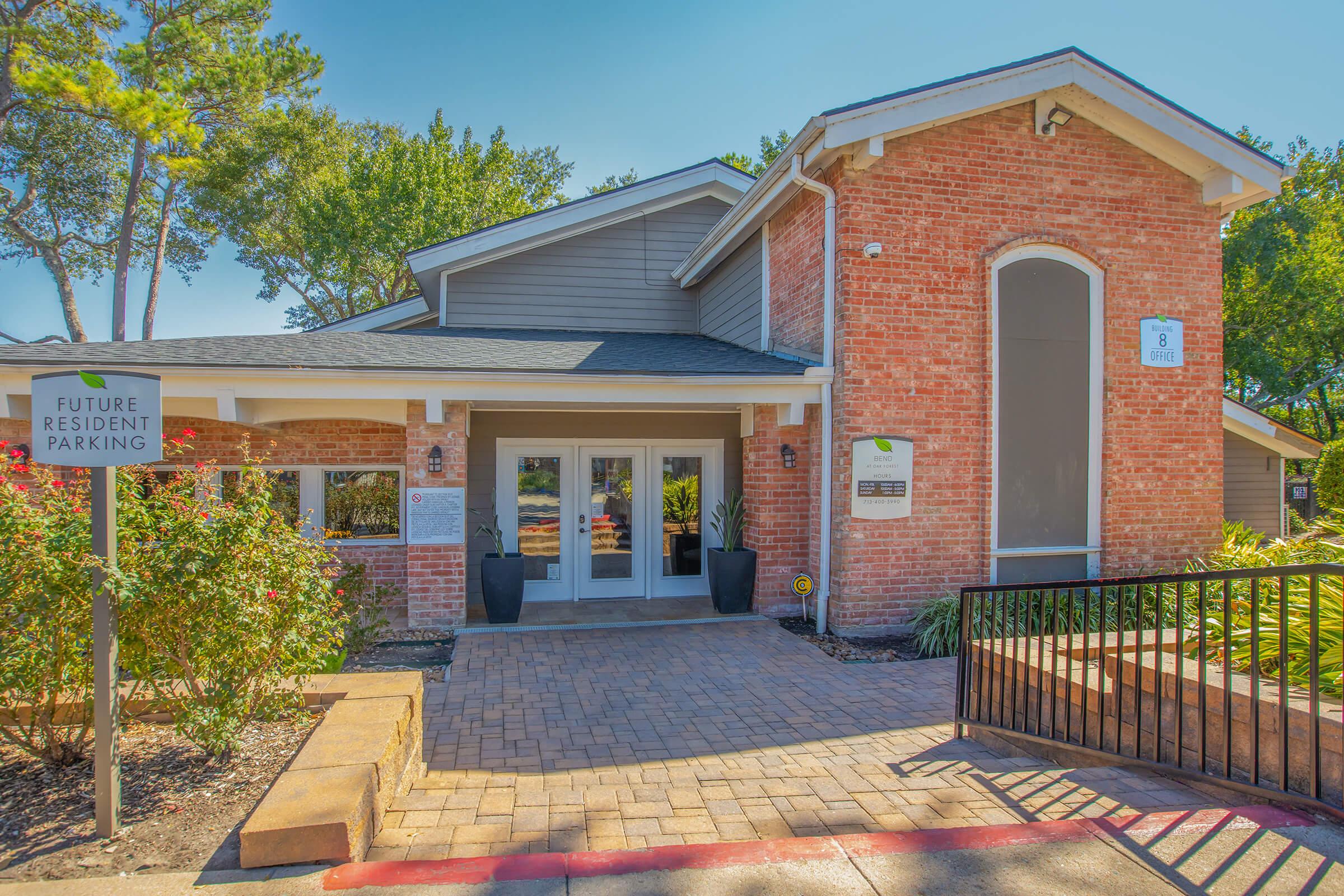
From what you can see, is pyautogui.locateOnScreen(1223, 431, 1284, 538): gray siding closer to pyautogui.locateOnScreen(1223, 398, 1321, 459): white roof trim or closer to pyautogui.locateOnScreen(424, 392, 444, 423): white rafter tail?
pyautogui.locateOnScreen(1223, 398, 1321, 459): white roof trim

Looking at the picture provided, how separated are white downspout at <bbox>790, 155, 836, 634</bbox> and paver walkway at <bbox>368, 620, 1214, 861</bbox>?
3.26 feet

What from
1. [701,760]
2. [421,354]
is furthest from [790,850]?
[421,354]

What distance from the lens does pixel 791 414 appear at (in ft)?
26.4

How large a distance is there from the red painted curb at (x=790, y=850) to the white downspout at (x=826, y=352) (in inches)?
183

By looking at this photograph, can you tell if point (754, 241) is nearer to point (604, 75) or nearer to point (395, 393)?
point (395, 393)

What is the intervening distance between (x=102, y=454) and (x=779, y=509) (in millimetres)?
6610

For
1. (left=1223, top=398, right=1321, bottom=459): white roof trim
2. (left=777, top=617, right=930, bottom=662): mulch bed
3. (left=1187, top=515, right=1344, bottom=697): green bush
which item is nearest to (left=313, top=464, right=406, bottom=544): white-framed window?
(left=777, top=617, right=930, bottom=662): mulch bed

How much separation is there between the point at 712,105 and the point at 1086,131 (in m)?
9.24

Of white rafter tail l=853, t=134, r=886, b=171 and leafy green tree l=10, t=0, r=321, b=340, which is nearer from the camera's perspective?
white rafter tail l=853, t=134, r=886, b=171

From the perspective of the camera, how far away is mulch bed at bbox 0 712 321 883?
9.43 ft

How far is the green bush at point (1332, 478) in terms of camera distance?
1555 centimetres

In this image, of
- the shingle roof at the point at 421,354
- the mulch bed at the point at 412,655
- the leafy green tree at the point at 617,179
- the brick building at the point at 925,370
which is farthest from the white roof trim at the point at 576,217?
the leafy green tree at the point at 617,179

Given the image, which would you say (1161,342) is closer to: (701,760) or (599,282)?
(701,760)

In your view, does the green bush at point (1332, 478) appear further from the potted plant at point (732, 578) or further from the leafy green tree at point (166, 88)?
the leafy green tree at point (166, 88)
